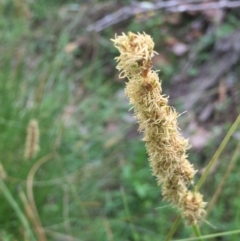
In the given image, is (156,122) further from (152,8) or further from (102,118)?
(152,8)

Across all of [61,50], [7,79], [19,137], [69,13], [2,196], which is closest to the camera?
[2,196]

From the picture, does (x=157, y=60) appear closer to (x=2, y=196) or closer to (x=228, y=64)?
(x=228, y=64)

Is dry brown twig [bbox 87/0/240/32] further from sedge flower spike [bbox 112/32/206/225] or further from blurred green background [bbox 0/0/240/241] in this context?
sedge flower spike [bbox 112/32/206/225]

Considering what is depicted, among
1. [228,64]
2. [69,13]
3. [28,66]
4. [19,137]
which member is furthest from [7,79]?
[69,13]

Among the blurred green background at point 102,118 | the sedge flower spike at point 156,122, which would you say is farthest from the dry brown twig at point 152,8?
the sedge flower spike at point 156,122

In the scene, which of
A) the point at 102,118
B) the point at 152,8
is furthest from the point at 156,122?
the point at 152,8

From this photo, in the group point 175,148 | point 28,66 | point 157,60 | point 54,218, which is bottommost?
point 54,218
